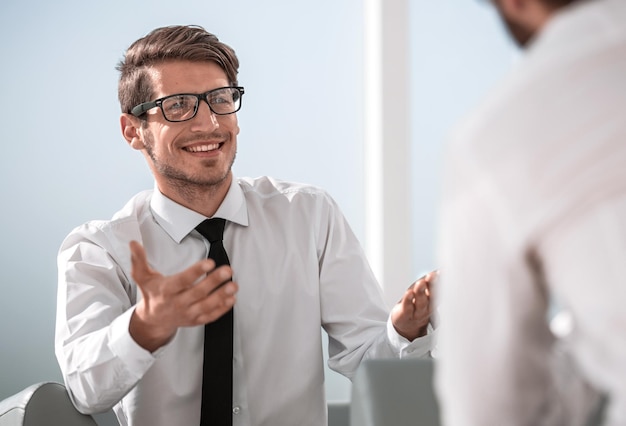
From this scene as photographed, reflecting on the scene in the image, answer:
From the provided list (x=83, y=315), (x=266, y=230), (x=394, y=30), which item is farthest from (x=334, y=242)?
(x=394, y=30)

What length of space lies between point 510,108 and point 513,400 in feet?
0.84

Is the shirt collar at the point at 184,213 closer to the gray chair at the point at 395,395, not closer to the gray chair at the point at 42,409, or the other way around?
the gray chair at the point at 42,409

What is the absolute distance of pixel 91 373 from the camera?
174 cm

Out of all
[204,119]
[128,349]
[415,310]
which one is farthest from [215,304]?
[204,119]

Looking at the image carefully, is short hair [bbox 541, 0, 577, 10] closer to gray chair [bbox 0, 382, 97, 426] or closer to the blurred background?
gray chair [bbox 0, 382, 97, 426]

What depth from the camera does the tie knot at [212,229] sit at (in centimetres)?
207

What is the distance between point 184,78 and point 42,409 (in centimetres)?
89

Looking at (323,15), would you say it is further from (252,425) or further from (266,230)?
(252,425)

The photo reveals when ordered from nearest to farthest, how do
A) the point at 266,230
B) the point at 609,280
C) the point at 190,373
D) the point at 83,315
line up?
the point at 609,280 < the point at 83,315 < the point at 190,373 < the point at 266,230

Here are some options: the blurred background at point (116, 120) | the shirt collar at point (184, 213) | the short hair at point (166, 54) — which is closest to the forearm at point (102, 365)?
the shirt collar at point (184, 213)

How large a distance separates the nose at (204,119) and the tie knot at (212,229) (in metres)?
0.24

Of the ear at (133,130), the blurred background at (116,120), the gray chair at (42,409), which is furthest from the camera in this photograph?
the blurred background at (116,120)

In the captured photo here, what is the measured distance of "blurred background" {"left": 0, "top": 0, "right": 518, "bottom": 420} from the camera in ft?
Answer: 10.7

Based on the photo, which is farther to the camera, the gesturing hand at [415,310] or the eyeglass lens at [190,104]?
the eyeglass lens at [190,104]
